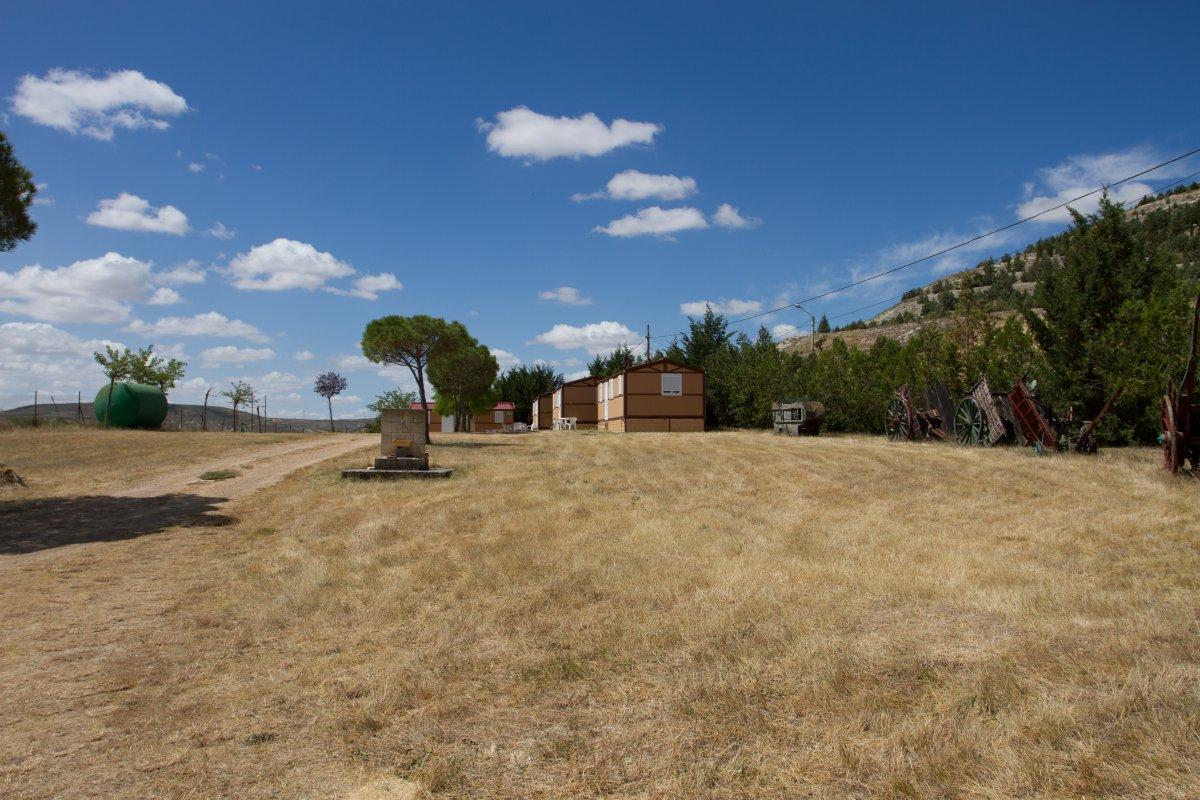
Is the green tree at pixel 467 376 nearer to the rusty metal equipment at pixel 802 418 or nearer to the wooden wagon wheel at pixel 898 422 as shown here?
the rusty metal equipment at pixel 802 418

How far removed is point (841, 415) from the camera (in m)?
29.7

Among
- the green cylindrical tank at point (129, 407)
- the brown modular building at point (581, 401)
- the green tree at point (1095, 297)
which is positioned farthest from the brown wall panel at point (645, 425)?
the green cylindrical tank at point (129, 407)

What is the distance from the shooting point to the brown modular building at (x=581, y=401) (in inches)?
2090

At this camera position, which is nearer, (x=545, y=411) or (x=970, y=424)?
(x=970, y=424)

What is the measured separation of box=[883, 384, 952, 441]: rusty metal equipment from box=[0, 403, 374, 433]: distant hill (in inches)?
1331

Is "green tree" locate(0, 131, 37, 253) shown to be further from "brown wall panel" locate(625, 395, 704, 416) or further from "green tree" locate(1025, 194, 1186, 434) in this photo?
"brown wall panel" locate(625, 395, 704, 416)

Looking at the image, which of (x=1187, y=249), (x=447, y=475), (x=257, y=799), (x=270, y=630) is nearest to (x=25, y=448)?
(x=447, y=475)

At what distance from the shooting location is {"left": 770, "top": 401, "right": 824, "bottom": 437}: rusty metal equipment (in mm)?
28391

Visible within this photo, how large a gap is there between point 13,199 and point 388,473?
8.08 meters

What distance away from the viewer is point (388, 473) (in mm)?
15016

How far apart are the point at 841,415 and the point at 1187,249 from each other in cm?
4760

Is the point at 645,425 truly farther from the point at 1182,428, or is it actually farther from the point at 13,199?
the point at 13,199

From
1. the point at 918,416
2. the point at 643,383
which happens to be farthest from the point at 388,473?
the point at 643,383

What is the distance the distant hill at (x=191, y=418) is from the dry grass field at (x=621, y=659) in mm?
32418
